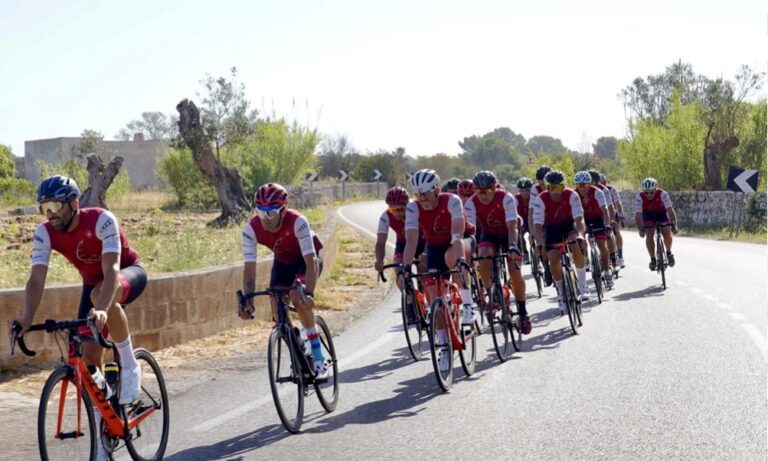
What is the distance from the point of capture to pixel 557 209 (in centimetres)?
1305

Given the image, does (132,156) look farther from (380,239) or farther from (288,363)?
(288,363)

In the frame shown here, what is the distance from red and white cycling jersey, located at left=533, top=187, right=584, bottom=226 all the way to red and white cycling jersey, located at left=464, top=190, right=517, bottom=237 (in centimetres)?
98

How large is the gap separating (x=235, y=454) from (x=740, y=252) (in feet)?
67.5

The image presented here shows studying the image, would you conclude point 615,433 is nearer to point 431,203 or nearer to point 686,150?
Result: point 431,203

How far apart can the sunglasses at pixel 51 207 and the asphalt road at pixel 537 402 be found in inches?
72.1

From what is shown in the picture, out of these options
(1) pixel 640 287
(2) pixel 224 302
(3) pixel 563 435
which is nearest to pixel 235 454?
(3) pixel 563 435

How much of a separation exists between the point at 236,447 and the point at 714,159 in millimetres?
39128

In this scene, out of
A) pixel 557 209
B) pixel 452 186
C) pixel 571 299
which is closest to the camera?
pixel 571 299

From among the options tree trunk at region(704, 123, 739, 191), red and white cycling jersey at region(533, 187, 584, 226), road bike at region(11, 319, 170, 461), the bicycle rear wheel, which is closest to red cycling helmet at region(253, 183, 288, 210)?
road bike at region(11, 319, 170, 461)

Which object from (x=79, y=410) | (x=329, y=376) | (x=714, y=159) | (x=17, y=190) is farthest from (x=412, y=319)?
(x=17, y=190)

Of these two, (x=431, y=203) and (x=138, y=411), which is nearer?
(x=138, y=411)

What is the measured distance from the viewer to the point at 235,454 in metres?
6.63

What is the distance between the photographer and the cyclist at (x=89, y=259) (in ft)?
19.6

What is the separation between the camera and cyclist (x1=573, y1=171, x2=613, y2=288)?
1580cm
